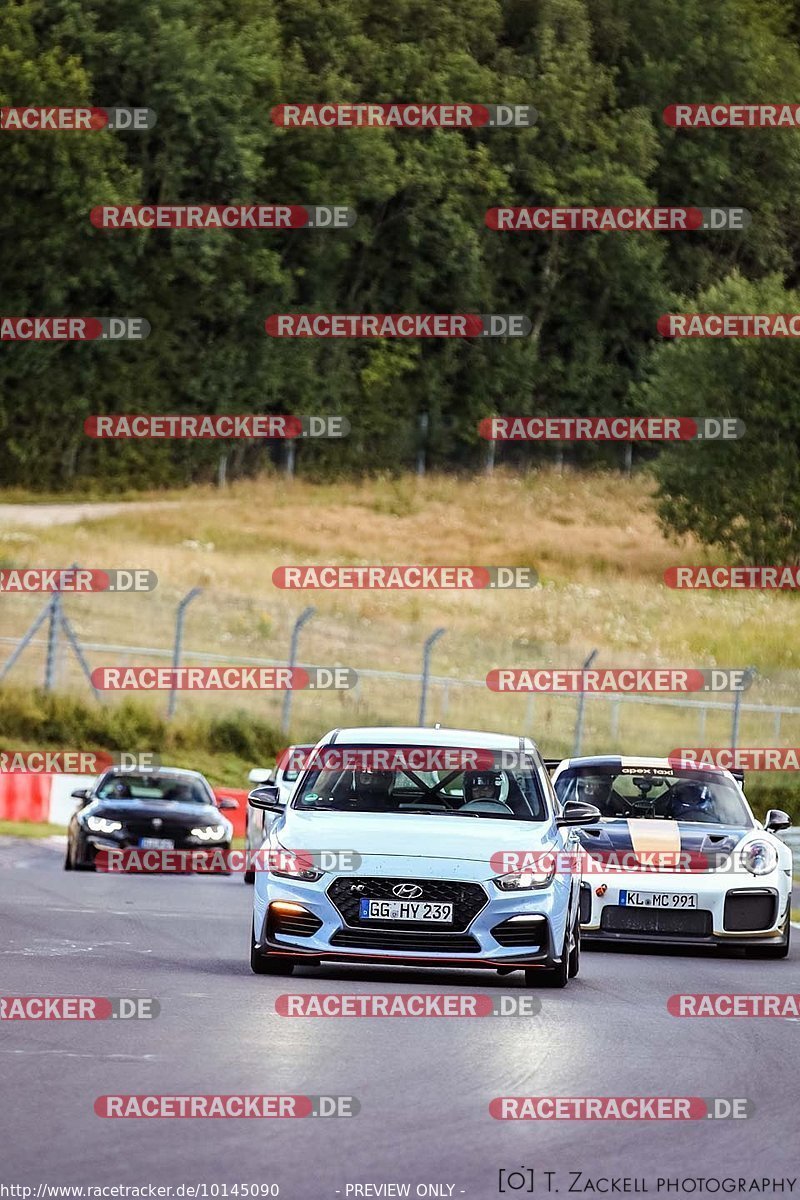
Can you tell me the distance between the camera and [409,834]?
42.8 ft

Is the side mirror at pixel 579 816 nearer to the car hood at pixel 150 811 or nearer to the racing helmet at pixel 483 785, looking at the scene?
the racing helmet at pixel 483 785

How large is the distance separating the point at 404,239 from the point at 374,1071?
234 ft

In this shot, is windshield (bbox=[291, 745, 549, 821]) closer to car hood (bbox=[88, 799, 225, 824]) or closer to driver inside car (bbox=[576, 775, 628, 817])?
driver inside car (bbox=[576, 775, 628, 817])

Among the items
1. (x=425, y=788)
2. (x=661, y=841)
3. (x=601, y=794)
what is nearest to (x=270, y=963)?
(x=425, y=788)

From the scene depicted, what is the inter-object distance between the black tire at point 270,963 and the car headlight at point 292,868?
514 millimetres

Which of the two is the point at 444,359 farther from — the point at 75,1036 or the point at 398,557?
the point at 75,1036

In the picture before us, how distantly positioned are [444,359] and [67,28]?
65.7 ft

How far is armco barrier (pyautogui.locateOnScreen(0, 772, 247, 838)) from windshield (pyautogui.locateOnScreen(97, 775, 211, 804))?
424 cm

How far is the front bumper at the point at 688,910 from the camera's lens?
53.2 ft

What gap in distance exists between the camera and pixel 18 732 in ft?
128

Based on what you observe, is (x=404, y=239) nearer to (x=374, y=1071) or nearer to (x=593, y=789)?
(x=593, y=789)

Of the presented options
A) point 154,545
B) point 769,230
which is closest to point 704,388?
point 154,545

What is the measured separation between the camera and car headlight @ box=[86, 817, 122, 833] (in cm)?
2372

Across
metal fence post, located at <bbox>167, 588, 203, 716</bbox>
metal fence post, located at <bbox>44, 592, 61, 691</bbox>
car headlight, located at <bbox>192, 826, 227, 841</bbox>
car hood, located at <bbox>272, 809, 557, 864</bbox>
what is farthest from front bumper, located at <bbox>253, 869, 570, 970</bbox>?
metal fence post, located at <bbox>44, 592, 61, 691</bbox>
